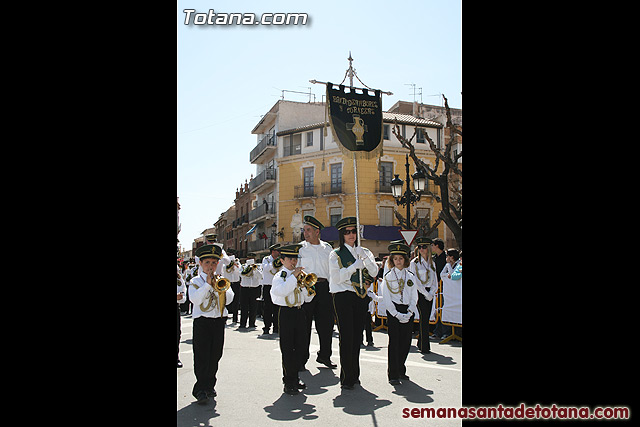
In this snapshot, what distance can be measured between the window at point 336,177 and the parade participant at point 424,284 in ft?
84.5

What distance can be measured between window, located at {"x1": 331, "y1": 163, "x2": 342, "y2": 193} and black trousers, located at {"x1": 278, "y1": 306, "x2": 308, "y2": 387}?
96.3 ft

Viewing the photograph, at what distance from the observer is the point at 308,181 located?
38094mm

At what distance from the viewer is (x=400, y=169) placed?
118 ft

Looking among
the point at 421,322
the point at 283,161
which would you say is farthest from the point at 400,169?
the point at 421,322

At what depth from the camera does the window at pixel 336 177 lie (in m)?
36.0

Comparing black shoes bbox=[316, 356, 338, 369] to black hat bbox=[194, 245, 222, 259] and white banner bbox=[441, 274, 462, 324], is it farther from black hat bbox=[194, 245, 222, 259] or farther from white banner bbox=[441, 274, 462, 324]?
white banner bbox=[441, 274, 462, 324]

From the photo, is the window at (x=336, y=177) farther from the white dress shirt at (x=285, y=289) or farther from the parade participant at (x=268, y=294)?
the white dress shirt at (x=285, y=289)

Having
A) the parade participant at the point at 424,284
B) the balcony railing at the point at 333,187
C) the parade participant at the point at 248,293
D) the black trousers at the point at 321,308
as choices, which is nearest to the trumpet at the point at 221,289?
the black trousers at the point at 321,308

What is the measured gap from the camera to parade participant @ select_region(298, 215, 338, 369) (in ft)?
25.5

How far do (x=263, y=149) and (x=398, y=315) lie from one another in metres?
37.7

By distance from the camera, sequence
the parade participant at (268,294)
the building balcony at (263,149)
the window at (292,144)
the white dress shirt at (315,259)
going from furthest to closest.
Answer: the building balcony at (263,149)
the window at (292,144)
the parade participant at (268,294)
the white dress shirt at (315,259)

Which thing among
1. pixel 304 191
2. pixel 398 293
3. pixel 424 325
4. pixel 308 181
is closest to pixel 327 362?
pixel 398 293
